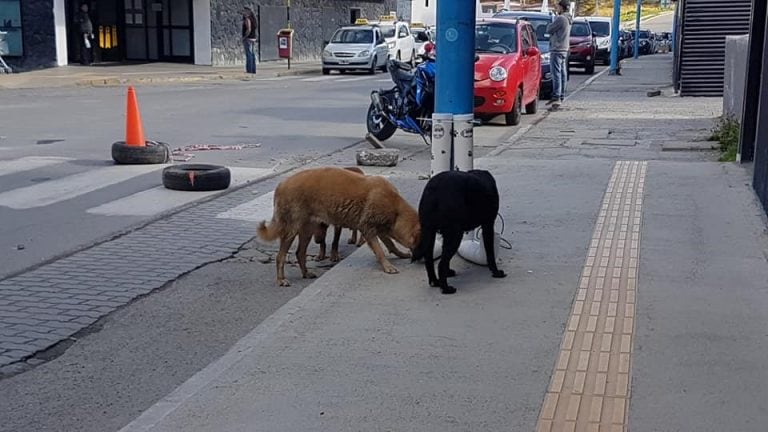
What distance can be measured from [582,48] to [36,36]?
17555 mm

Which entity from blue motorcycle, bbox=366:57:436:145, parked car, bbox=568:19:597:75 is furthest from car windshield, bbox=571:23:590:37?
blue motorcycle, bbox=366:57:436:145

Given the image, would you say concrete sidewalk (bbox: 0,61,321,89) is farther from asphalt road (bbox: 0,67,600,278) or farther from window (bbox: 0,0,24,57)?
asphalt road (bbox: 0,67,600,278)

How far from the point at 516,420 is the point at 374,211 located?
8.72 ft

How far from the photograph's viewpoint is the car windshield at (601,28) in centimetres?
4009

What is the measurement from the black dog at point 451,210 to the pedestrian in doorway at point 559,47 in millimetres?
14808

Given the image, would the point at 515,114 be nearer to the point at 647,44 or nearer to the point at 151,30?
the point at 151,30

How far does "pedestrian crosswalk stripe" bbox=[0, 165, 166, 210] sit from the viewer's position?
9820 mm

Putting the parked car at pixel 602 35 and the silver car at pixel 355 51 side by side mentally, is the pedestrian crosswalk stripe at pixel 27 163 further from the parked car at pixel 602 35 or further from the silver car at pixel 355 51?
the parked car at pixel 602 35

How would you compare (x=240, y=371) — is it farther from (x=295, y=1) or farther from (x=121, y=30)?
(x=295, y=1)

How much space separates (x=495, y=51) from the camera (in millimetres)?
17578

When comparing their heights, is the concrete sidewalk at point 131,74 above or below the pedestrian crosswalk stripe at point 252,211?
above

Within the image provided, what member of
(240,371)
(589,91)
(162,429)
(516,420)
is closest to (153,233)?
(240,371)

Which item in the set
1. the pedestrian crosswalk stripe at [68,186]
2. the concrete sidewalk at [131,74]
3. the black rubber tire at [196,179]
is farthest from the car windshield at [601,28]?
the black rubber tire at [196,179]

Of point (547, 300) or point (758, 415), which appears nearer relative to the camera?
point (758, 415)
